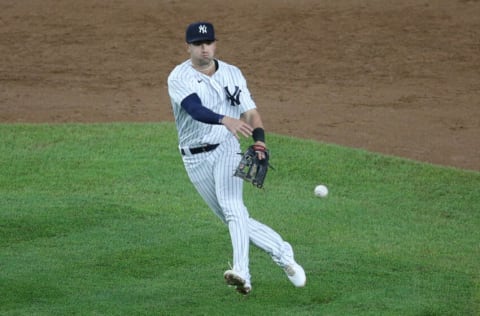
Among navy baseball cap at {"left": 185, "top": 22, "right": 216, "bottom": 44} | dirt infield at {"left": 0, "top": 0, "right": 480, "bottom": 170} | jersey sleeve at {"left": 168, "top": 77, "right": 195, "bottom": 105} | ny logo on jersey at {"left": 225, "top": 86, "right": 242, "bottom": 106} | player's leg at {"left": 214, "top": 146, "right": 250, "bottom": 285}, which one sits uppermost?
navy baseball cap at {"left": 185, "top": 22, "right": 216, "bottom": 44}

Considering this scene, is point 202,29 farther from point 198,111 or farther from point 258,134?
point 258,134

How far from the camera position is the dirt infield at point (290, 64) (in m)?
14.0

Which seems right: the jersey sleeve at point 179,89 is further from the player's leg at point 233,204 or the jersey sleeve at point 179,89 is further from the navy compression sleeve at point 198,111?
the player's leg at point 233,204

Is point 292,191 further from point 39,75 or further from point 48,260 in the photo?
point 39,75

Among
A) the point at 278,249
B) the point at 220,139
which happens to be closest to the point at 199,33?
the point at 220,139

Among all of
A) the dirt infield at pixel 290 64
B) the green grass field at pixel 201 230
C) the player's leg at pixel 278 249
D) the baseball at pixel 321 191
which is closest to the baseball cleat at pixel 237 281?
the green grass field at pixel 201 230

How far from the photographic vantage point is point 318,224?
33.6ft

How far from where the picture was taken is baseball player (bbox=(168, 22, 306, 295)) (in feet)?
25.4

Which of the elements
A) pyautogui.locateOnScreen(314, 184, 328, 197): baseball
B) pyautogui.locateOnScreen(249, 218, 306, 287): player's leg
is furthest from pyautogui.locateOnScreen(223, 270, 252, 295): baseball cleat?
pyautogui.locateOnScreen(314, 184, 328, 197): baseball

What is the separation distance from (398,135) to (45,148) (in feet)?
14.3

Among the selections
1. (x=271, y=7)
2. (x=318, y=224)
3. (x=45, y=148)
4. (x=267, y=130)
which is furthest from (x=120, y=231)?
(x=271, y=7)

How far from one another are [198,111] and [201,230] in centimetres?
262

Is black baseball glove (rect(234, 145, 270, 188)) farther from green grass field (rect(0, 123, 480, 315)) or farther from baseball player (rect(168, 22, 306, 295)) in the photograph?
green grass field (rect(0, 123, 480, 315))

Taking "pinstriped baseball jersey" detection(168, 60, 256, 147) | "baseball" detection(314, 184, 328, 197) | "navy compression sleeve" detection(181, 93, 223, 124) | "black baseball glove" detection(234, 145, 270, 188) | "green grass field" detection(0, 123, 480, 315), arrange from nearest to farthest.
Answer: "navy compression sleeve" detection(181, 93, 223, 124), "black baseball glove" detection(234, 145, 270, 188), "pinstriped baseball jersey" detection(168, 60, 256, 147), "green grass field" detection(0, 123, 480, 315), "baseball" detection(314, 184, 328, 197)
